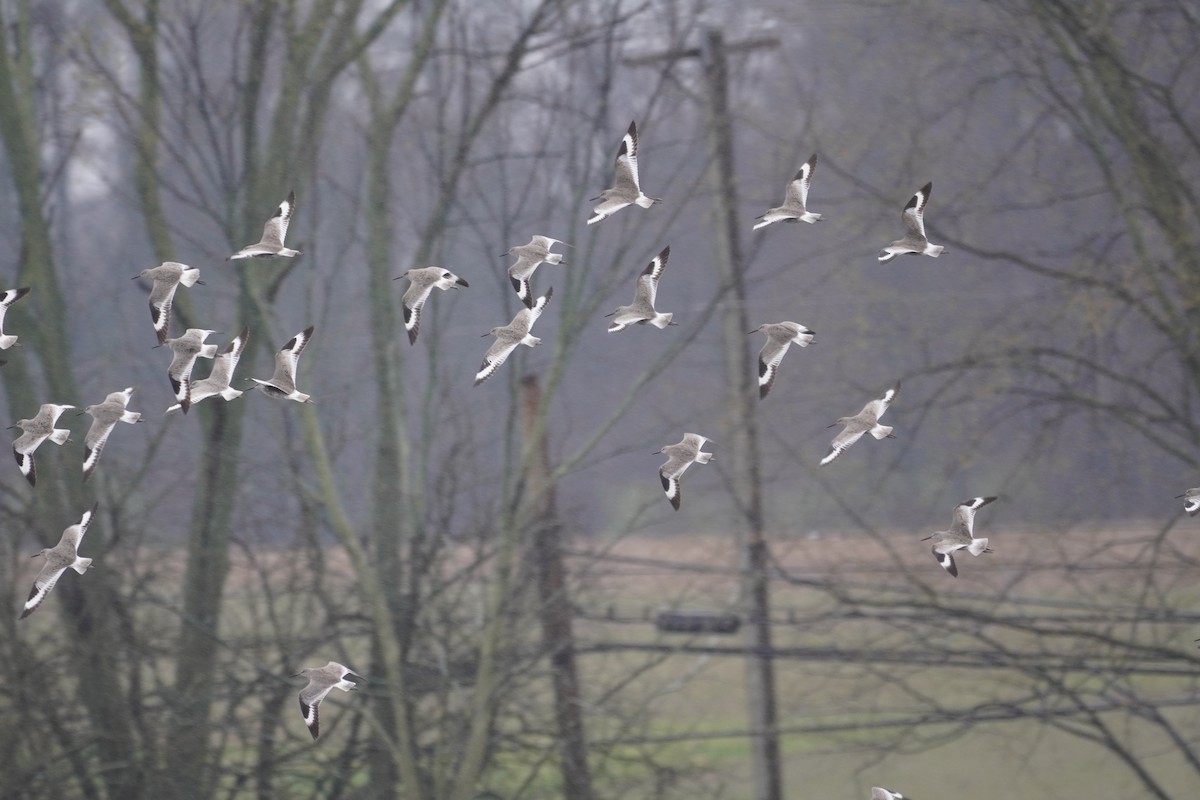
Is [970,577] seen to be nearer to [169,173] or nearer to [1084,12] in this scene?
[1084,12]

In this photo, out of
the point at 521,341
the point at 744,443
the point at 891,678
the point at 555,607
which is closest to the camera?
the point at 521,341

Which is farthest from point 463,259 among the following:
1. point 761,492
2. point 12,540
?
point 12,540

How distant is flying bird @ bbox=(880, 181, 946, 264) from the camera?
4.33 meters

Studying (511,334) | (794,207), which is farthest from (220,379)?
(794,207)

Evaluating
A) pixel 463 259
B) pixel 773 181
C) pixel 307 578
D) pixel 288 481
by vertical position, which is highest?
pixel 773 181

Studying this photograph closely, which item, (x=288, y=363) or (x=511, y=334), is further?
(x=288, y=363)

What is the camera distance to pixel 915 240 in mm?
4680

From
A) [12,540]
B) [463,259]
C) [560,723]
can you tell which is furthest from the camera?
[463,259]

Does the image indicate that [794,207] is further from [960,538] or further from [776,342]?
[960,538]

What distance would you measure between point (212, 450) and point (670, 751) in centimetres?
284

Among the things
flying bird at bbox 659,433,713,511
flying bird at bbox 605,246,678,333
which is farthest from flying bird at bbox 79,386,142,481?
flying bird at bbox 659,433,713,511

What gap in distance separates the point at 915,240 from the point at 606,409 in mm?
2562

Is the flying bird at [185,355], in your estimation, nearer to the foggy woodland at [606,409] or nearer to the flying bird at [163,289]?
the flying bird at [163,289]

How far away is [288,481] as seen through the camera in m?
6.50
